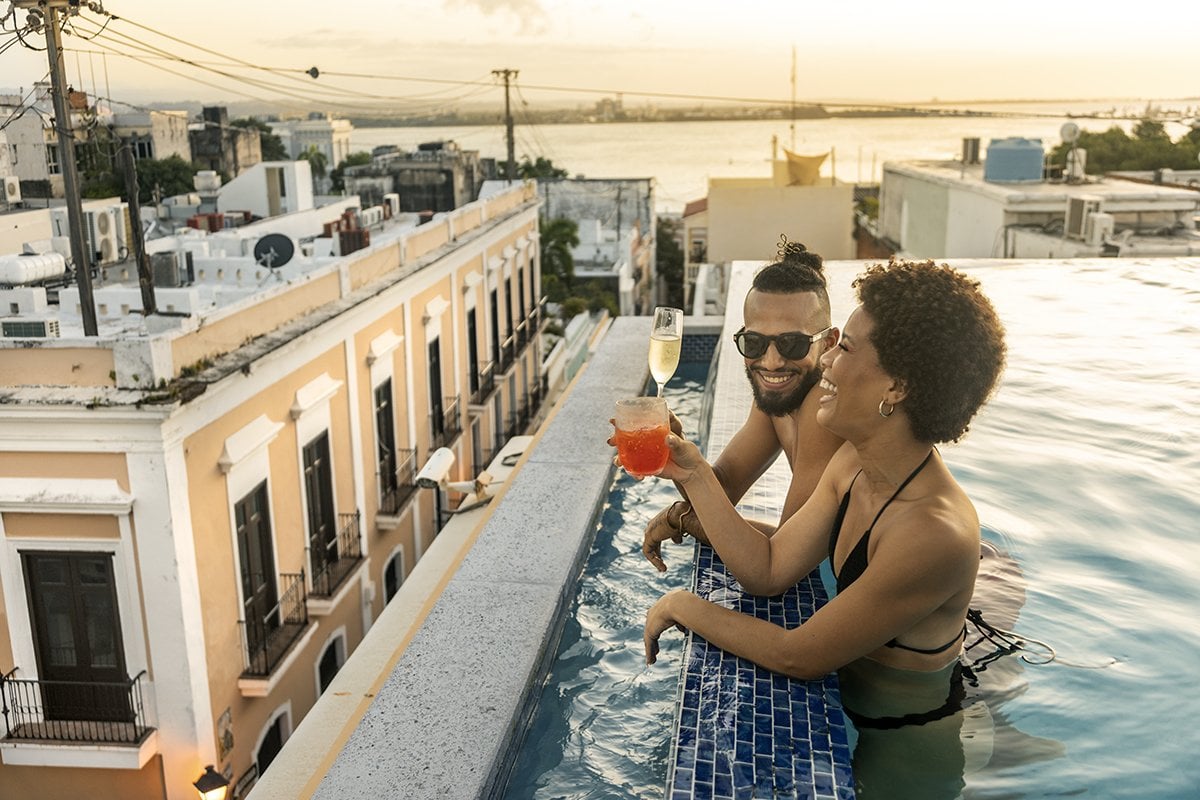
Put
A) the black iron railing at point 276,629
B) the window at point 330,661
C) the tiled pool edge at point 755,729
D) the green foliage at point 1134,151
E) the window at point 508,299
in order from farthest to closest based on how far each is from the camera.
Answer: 1. the green foliage at point 1134,151
2. the window at point 508,299
3. the window at point 330,661
4. the black iron railing at point 276,629
5. the tiled pool edge at point 755,729

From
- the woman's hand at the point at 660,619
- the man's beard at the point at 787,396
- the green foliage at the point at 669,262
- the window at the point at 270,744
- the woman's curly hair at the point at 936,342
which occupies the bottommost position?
the green foliage at the point at 669,262

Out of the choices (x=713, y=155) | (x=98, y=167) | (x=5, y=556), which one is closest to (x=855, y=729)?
(x=5, y=556)

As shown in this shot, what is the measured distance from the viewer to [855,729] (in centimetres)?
314

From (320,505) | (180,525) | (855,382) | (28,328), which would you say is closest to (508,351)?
(320,505)

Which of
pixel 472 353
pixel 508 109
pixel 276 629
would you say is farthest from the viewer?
pixel 508 109

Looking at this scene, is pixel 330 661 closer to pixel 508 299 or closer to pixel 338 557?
pixel 338 557

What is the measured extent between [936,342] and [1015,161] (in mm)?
19876

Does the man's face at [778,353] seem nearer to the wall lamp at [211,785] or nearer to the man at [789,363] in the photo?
the man at [789,363]

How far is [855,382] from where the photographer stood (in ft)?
9.29

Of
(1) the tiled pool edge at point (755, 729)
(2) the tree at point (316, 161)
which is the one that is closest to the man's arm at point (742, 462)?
(1) the tiled pool edge at point (755, 729)

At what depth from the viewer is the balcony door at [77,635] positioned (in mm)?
9008

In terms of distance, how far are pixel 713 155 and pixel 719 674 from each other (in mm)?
193704

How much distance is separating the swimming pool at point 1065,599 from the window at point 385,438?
7.35 m

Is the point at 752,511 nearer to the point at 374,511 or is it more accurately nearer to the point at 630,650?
the point at 630,650
